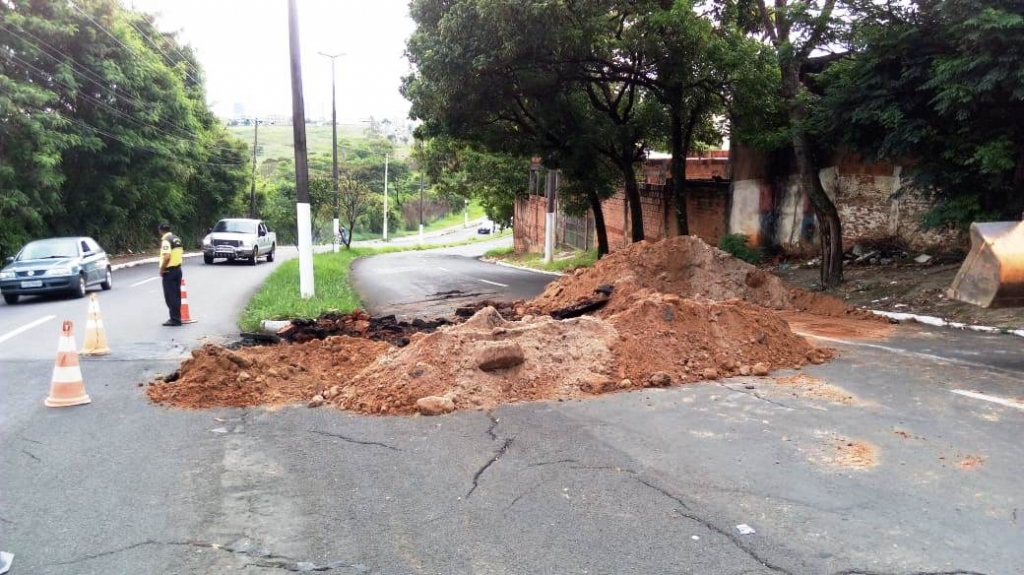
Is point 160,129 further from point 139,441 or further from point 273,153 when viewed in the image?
point 273,153

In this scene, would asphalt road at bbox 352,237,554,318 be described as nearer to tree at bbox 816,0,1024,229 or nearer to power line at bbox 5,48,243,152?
tree at bbox 816,0,1024,229

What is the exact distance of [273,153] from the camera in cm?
13150

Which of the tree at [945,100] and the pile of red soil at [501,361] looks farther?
the tree at [945,100]

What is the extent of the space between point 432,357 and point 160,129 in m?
27.7

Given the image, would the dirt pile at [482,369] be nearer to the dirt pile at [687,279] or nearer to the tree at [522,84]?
the dirt pile at [687,279]

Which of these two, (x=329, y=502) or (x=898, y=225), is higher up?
(x=898, y=225)

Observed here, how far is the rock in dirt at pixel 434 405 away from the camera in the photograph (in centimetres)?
683

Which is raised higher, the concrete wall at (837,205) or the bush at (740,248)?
the concrete wall at (837,205)

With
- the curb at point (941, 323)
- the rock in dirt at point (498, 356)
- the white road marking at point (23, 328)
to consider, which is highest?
the rock in dirt at point (498, 356)

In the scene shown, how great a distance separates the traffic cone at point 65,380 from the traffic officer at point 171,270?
491cm

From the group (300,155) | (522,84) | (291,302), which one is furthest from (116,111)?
(291,302)

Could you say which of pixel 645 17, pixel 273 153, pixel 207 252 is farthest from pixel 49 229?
pixel 273 153

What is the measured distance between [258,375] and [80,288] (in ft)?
38.3

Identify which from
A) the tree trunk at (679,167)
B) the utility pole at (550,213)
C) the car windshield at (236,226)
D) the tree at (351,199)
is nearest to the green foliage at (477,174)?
the tree at (351,199)
